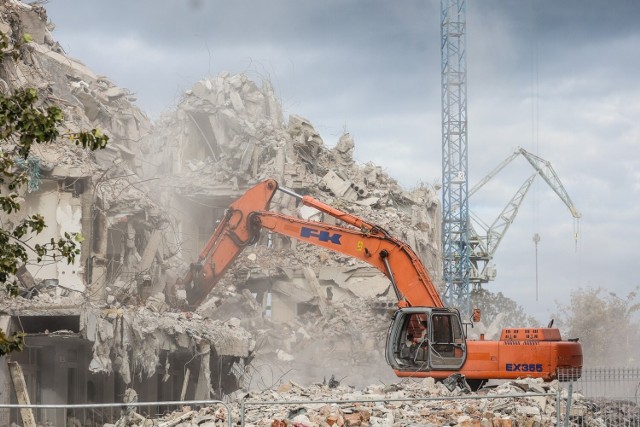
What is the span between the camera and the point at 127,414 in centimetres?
1697

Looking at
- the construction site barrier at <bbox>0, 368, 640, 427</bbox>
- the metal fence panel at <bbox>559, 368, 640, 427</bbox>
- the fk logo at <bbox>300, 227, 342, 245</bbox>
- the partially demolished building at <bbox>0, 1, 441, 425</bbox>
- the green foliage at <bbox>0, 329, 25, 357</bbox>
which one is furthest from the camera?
the fk logo at <bbox>300, 227, 342, 245</bbox>

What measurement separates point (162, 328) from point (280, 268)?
14409 mm

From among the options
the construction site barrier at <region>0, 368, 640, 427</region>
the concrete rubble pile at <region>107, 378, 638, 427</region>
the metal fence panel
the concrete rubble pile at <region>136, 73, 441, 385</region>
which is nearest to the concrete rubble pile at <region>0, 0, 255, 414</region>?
the construction site barrier at <region>0, 368, 640, 427</region>

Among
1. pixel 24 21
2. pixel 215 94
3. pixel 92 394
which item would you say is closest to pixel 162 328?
pixel 92 394

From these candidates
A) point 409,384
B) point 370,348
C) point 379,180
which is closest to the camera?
point 409,384

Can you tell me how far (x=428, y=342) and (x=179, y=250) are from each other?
573 inches

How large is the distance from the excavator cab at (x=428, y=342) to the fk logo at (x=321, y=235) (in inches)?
127

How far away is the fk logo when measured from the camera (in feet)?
72.8

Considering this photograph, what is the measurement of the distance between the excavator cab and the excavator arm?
0.90 metres

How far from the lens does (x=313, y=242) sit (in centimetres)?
2245

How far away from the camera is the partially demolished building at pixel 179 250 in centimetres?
1983

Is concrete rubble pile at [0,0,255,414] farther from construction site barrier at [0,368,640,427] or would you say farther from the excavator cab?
the excavator cab

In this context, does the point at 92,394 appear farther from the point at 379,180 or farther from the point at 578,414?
the point at 379,180

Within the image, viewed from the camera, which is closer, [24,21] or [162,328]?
[162,328]
